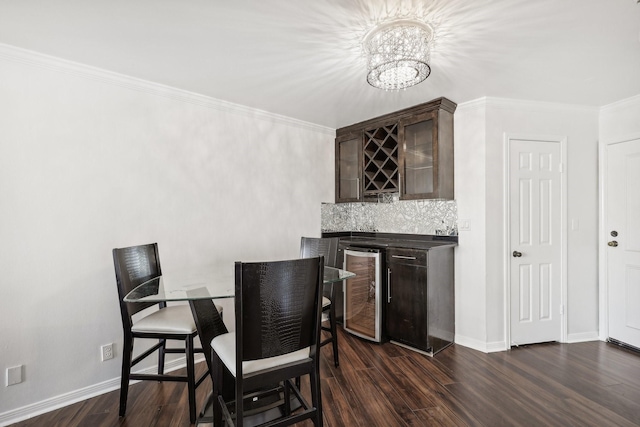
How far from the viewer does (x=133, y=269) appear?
6.99 feet

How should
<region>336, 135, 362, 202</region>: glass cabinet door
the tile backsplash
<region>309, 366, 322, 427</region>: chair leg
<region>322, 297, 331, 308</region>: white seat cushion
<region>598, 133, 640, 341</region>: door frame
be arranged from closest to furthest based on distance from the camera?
1. <region>309, 366, 322, 427</region>: chair leg
2. <region>322, 297, 331, 308</region>: white seat cushion
3. <region>598, 133, 640, 341</region>: door frame
4. the tile backsplash
5. <region>336, 135, 362, 202</region>: glass cabinet door

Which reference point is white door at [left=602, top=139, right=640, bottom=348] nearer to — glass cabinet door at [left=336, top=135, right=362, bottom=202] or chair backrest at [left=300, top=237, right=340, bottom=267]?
glass cabinet door at [left=336, top=135, right=362, bottom=202]

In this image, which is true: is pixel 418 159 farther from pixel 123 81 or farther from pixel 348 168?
pixel 123 81

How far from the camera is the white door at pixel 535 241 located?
3.07m

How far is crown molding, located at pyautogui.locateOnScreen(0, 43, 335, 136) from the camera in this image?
2053 mm

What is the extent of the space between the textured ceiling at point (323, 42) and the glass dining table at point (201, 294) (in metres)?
1.50

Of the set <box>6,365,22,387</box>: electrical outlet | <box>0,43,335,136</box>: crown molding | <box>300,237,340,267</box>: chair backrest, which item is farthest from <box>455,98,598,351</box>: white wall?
<box>6,365,22,387</box>: electrical outlet

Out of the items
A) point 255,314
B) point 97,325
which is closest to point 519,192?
point 255,314

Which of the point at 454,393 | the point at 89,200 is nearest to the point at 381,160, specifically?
the point at 454,393

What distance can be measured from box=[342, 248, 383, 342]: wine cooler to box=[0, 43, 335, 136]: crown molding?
67.6 inches

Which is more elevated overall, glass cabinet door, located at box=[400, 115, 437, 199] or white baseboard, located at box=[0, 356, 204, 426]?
glass cabinet door, located at box=[400, 115, 437, 199]

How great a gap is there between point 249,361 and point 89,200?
180 cm

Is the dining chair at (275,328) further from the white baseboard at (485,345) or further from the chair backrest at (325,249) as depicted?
the white baseboard at (485,345)

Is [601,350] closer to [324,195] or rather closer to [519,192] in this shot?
[519,192]
